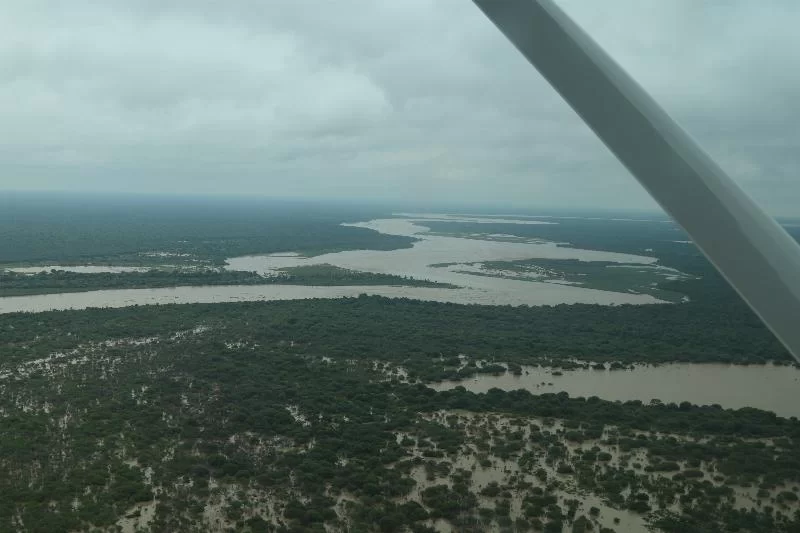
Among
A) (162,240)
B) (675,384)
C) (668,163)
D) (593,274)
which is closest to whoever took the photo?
(668,163)

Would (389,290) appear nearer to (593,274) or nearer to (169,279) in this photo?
(169,279)

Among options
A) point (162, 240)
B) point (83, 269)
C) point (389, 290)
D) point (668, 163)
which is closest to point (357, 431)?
point (668, 163)

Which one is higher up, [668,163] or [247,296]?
[668,163]

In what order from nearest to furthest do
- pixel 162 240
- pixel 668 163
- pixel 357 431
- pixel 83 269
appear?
pixel 668 163 → pixel 357 431 → pixel 83 269 → pixel 162 240

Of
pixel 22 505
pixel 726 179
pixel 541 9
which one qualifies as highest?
pixel 541 9

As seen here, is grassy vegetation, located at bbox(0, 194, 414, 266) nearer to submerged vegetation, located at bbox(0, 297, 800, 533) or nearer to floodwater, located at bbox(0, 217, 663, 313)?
floodwater, located at bbox(0, 217, 663, 313)

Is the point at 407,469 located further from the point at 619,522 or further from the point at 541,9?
the point at 541,9

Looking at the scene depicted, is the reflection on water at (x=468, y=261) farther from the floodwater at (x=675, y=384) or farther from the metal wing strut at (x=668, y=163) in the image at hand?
the metal wing strut at (x=668, y=163)

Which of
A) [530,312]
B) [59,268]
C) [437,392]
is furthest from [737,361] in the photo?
[59,268]
